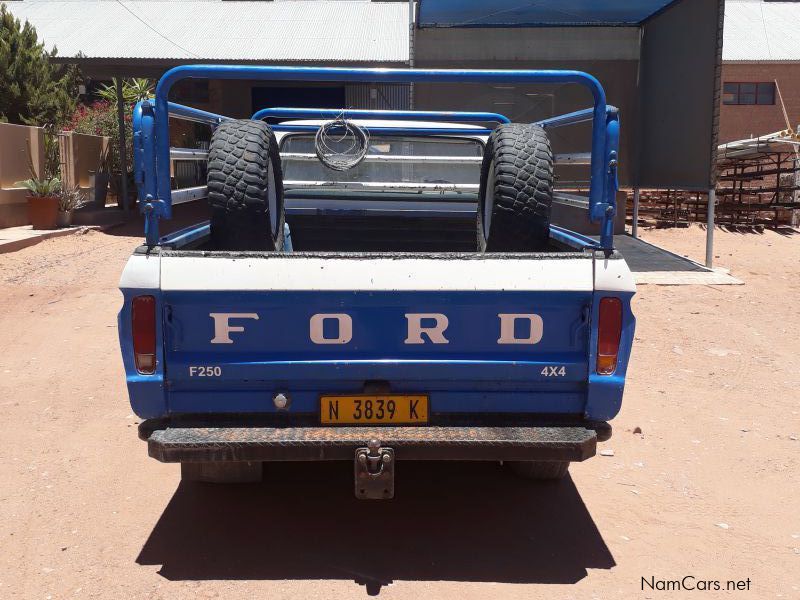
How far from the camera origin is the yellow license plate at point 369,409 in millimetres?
3283

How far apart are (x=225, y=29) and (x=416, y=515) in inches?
651

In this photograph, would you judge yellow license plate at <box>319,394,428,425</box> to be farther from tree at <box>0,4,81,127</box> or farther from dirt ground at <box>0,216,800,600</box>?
tree at <box>0,4,81,127</box>

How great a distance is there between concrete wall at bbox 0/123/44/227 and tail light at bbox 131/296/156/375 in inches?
459

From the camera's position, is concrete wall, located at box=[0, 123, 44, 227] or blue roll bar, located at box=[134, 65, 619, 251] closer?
blue roll bar, located at box=[134, 65, 619, 251]

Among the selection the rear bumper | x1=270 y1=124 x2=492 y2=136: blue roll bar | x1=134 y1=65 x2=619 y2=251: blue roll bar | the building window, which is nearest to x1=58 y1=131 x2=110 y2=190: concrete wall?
x1=270 y1=124 x2=492 y2=136: blue roll bar

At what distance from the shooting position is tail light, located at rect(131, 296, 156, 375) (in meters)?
3.16

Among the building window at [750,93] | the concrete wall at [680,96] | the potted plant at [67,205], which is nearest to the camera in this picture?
the concrete wall at [680,96]

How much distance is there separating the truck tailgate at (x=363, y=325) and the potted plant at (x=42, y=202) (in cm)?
1174

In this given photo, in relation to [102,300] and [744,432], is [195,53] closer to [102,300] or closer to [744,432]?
[102,300]

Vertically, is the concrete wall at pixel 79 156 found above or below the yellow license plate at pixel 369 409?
above

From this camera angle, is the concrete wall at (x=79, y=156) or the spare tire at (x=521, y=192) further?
the concrete wall at (x=79, y=156)

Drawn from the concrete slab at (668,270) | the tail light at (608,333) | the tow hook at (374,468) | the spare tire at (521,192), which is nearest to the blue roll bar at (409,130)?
the spare tire at (521,192)

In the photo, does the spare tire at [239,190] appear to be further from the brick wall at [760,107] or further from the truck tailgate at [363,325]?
the brick wall at [760,107]

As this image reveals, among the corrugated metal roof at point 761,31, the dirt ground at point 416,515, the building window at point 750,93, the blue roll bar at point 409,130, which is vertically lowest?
the dirt ground at point 416,515
